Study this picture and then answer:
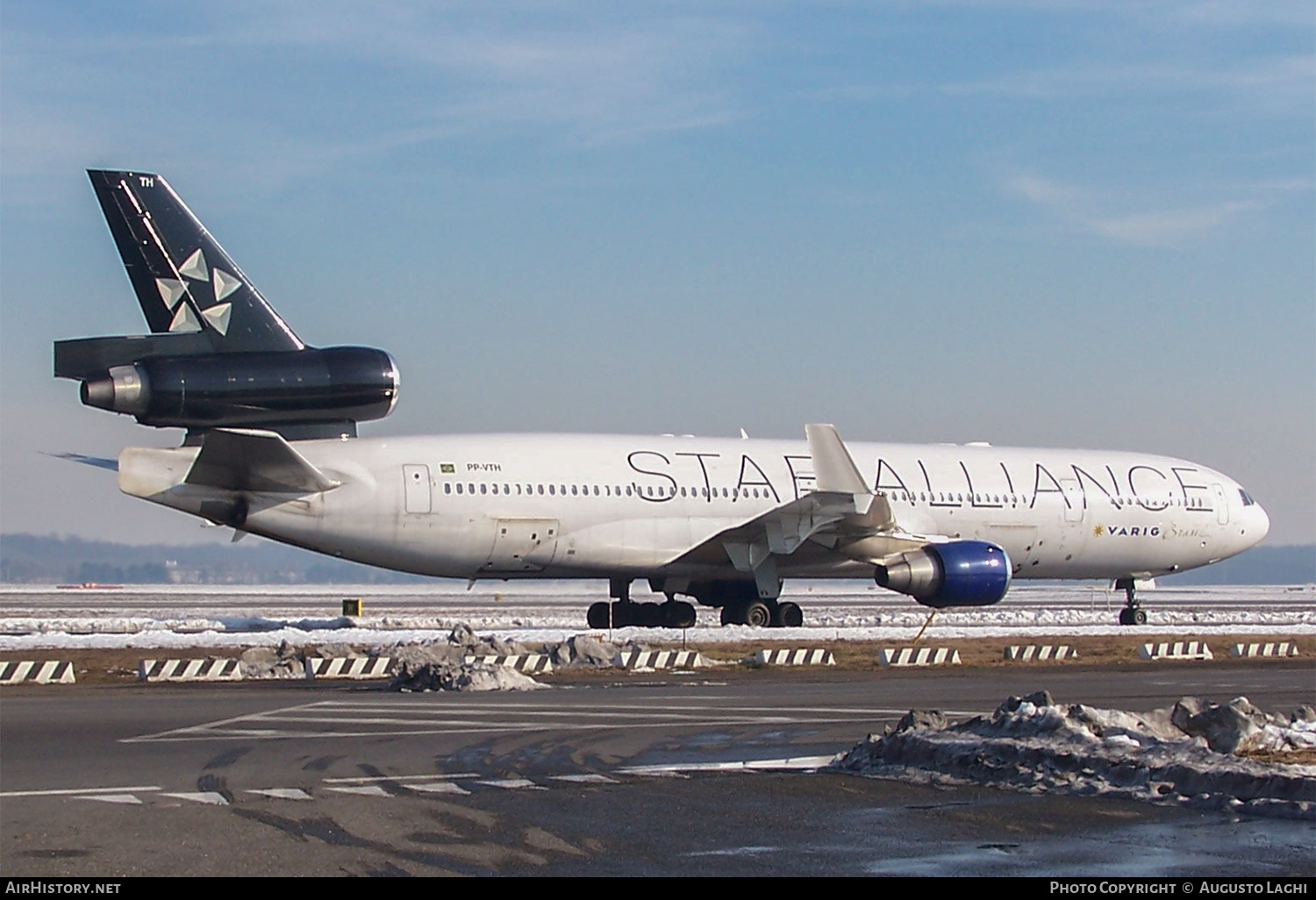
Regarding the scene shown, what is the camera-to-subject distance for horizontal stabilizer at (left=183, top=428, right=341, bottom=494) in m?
27.6

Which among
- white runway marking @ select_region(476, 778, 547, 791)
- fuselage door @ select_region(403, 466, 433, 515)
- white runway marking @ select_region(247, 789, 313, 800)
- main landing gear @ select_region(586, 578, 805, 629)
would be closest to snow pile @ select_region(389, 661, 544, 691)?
white runway marking @ select_region(476, 778, 547, 791)

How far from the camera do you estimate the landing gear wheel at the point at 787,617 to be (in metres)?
35.2

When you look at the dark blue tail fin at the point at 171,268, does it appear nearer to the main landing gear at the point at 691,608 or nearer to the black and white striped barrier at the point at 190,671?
the black and white striped barrier at the point at 190,671

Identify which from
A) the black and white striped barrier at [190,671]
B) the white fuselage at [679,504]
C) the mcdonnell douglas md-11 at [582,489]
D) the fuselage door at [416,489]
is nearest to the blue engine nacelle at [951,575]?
the mcdonnell douglas md-11 at [582,489]

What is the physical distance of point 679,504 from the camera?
112 ft

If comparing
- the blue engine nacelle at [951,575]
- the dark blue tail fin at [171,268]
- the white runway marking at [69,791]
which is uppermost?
the dark blue tail fin at [171,268]

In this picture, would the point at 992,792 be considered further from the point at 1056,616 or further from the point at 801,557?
the point at 1056,616

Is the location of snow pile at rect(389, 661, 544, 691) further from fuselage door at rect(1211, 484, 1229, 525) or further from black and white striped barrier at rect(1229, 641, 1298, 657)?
fuselage door at rect(1211, 484, 1229, 525)

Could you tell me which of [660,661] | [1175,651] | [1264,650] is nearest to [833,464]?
[1175,651]

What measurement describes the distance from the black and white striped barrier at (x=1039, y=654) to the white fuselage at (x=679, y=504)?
6596 mm

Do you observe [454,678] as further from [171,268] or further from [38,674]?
[171,268]

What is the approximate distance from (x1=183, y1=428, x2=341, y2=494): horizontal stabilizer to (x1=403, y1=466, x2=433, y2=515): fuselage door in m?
1.88
